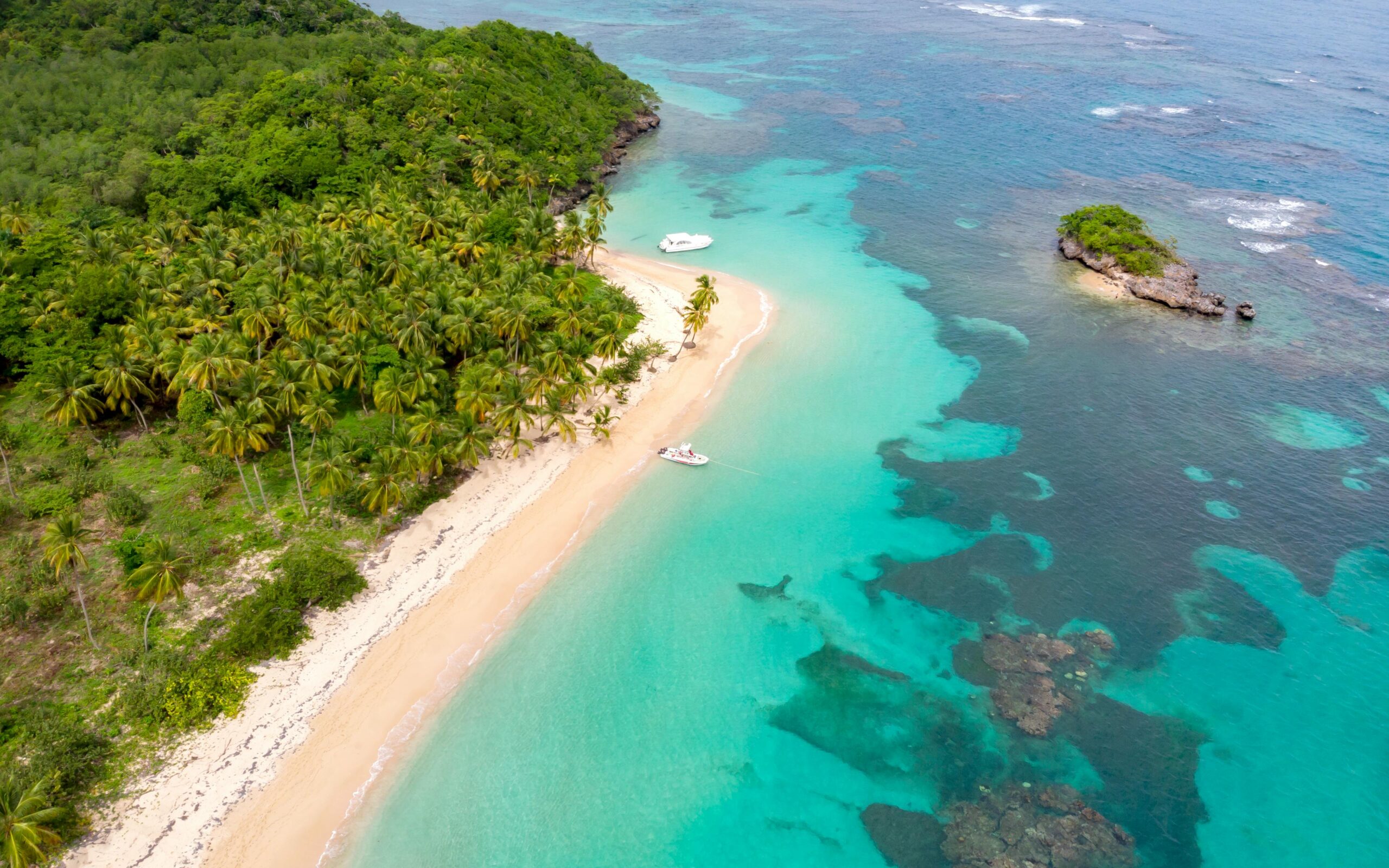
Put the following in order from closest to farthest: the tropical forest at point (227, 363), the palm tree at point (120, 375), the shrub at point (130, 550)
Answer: the tropical forest at point (227, 363)
the shrub at point (130, 550)
the palm tree at point (120, 375)

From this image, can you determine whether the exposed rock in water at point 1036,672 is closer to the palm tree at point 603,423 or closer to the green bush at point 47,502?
the palm tree at point 603,423

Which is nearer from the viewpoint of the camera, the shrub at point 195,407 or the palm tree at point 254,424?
the palm tree at point 254,424

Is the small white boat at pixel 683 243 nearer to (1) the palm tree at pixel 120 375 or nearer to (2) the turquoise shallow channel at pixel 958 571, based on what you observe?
(2) the turquoise shallow channel at pixel 958 571

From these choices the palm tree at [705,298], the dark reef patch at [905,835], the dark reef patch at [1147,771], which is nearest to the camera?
the dark reef patch at [905,835]

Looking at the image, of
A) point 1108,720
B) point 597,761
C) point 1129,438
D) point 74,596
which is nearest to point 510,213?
point 74,596

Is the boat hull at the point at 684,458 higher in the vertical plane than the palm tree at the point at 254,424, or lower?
lower

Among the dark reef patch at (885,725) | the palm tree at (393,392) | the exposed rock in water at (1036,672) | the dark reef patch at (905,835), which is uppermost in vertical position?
the palm tree at (393,392)

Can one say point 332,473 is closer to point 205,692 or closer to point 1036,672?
point 205,692

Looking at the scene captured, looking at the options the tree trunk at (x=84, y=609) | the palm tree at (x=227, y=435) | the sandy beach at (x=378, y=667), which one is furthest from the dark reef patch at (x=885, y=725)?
the tree trunk at (x=84, y=609)
